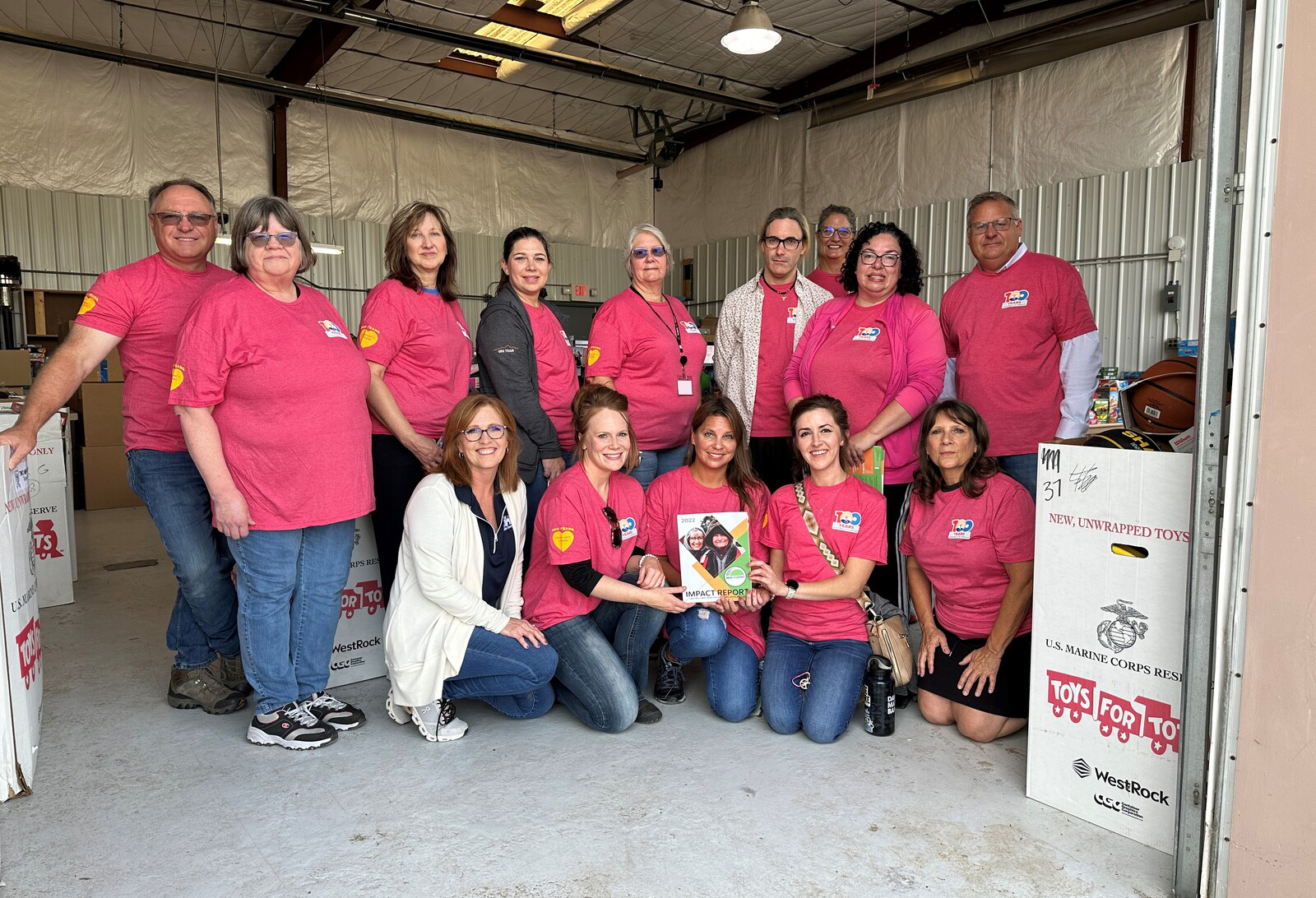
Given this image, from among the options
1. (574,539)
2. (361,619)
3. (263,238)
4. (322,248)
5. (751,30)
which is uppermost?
(751,30)

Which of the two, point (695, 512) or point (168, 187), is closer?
point (168, 187)

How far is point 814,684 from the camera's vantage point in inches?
107

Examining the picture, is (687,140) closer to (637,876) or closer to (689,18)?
(689,18)

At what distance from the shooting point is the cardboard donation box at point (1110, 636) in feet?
6.49

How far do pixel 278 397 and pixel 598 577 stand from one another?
108 centimetres

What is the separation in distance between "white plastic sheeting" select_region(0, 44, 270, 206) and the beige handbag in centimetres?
947

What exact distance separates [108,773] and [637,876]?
163cm

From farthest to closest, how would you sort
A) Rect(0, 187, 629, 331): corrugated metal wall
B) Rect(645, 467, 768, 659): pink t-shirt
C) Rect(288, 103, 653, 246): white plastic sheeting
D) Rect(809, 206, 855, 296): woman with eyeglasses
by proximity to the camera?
Rect(288, 103, 653, 246): white plastic sheeting → Rect(0, 187, 629, 331): corrugated metal wall → Rect(809, 206, 855, 296): woman with eyeglasses → Rect(645, 467, 768, 659): pink t-shirt

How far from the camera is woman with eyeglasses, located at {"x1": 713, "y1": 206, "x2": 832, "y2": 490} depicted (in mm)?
3412

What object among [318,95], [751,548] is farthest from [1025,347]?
[318,95]

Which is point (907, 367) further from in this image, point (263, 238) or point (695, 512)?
point (263, 238)

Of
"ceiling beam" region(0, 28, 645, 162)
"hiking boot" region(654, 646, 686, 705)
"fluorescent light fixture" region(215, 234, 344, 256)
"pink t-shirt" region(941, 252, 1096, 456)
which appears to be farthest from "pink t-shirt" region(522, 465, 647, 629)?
"ceiling beam" region(0, 28, 645, 162)

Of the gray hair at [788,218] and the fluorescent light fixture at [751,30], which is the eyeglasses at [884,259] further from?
the fluorescent light fixture at [751,30]

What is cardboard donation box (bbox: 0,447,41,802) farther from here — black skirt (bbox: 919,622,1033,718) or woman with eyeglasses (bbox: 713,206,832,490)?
black skirt (bbox: 919,622,1033,718)
